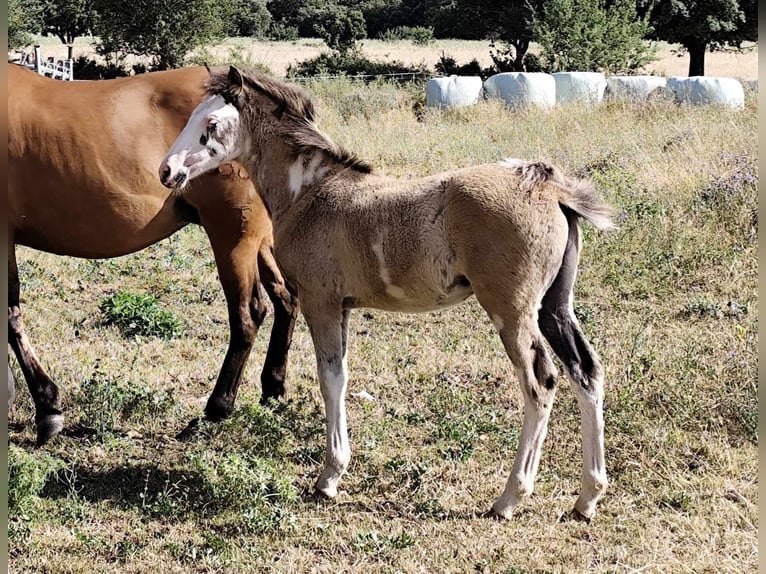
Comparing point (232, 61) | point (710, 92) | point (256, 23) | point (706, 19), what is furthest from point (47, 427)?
Answer: point (256, 23)

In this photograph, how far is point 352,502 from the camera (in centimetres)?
443

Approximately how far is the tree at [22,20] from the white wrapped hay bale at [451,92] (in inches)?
741

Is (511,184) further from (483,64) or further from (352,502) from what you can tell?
(483,64)

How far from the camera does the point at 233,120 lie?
454 centimetres

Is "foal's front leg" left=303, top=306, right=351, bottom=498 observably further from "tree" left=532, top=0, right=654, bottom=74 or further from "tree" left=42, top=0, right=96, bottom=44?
"tree" left=42, top=0, right=96, bottom=44

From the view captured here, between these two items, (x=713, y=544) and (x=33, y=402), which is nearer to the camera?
(x=713, y=544)

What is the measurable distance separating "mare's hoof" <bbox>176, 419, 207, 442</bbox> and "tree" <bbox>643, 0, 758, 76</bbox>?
94.5ft

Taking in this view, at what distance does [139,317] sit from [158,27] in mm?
31367

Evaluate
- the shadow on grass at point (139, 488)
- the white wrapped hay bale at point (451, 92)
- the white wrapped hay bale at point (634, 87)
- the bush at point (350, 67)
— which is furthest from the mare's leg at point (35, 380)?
the bush at point (350, 67)

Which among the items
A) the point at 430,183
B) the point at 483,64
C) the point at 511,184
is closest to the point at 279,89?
the point at 430,183

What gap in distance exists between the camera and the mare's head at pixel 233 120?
175 inches

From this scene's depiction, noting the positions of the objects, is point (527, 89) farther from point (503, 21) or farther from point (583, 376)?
point (503, 21)

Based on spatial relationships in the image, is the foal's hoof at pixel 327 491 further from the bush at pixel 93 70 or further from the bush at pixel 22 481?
the bush at pixel 93 70

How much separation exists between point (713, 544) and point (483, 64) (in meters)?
38.5
